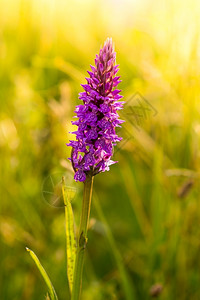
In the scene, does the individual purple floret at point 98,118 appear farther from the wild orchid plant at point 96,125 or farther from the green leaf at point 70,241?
the green leaf at point 70,241

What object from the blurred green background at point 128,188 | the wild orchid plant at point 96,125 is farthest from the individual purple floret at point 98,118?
the blurred green background at point 128,188

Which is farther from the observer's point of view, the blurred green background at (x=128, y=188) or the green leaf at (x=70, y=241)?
the blurred green background at (x=128, y=188)

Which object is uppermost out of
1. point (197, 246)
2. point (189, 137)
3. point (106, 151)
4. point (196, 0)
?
point (196, 0)

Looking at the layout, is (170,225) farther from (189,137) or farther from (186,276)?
(189,137)

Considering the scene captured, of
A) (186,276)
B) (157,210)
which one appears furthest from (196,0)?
(186,276)

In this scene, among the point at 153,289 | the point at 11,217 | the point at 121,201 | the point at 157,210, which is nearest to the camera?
the point at 153,289

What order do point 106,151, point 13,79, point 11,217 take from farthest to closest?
point 13,79
point 11,217
point 106,151

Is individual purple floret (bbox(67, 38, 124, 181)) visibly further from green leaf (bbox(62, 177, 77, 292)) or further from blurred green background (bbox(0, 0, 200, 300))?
blurred green background (bbox(0, 0, 200, 300))
